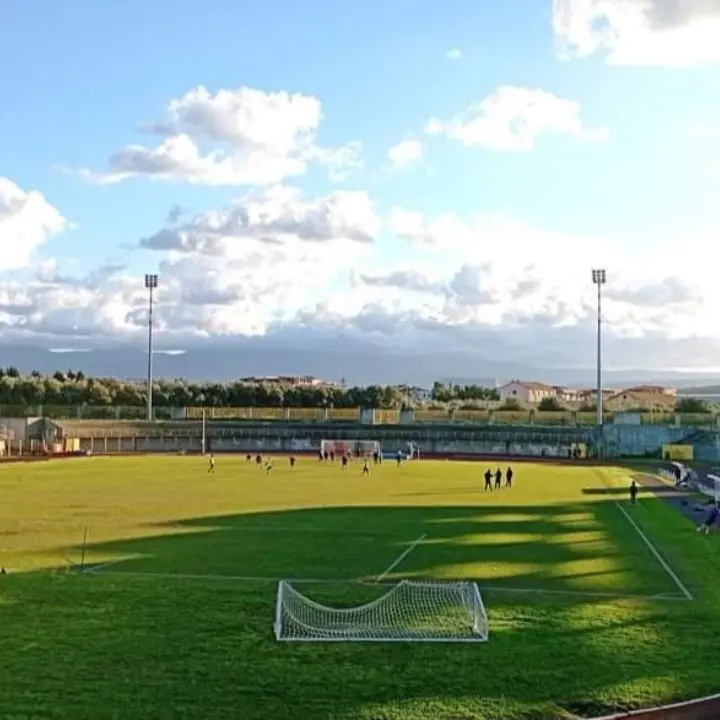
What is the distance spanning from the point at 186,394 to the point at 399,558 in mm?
121198

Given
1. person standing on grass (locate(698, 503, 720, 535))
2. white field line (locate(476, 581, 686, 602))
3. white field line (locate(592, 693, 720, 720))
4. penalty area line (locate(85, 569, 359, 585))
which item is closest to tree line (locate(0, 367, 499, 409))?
person standing on grass (locate(698, 503, 720, 535))

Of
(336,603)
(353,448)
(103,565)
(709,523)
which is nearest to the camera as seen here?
(336,603)

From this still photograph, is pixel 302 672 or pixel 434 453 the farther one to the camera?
pixel 434 453

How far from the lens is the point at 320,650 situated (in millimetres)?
18562

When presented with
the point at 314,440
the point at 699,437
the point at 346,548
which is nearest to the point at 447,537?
the point at 346,548

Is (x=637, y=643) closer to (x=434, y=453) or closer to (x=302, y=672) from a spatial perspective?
(x=302, y=672)

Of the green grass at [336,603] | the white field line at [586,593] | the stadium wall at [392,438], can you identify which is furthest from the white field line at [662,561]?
the stadium wall at [392,438]

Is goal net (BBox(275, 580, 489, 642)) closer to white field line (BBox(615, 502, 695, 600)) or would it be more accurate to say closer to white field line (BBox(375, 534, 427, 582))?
white field line (BBox(375, 534, 427, 582))

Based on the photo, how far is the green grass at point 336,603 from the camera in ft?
52.7

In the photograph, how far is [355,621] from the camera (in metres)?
20.8

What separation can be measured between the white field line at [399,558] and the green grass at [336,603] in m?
0.22

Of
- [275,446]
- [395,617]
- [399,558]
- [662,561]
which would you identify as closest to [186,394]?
[275,446]

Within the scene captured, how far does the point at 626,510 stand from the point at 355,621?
28260mm

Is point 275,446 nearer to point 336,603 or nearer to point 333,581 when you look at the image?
point 333,581
